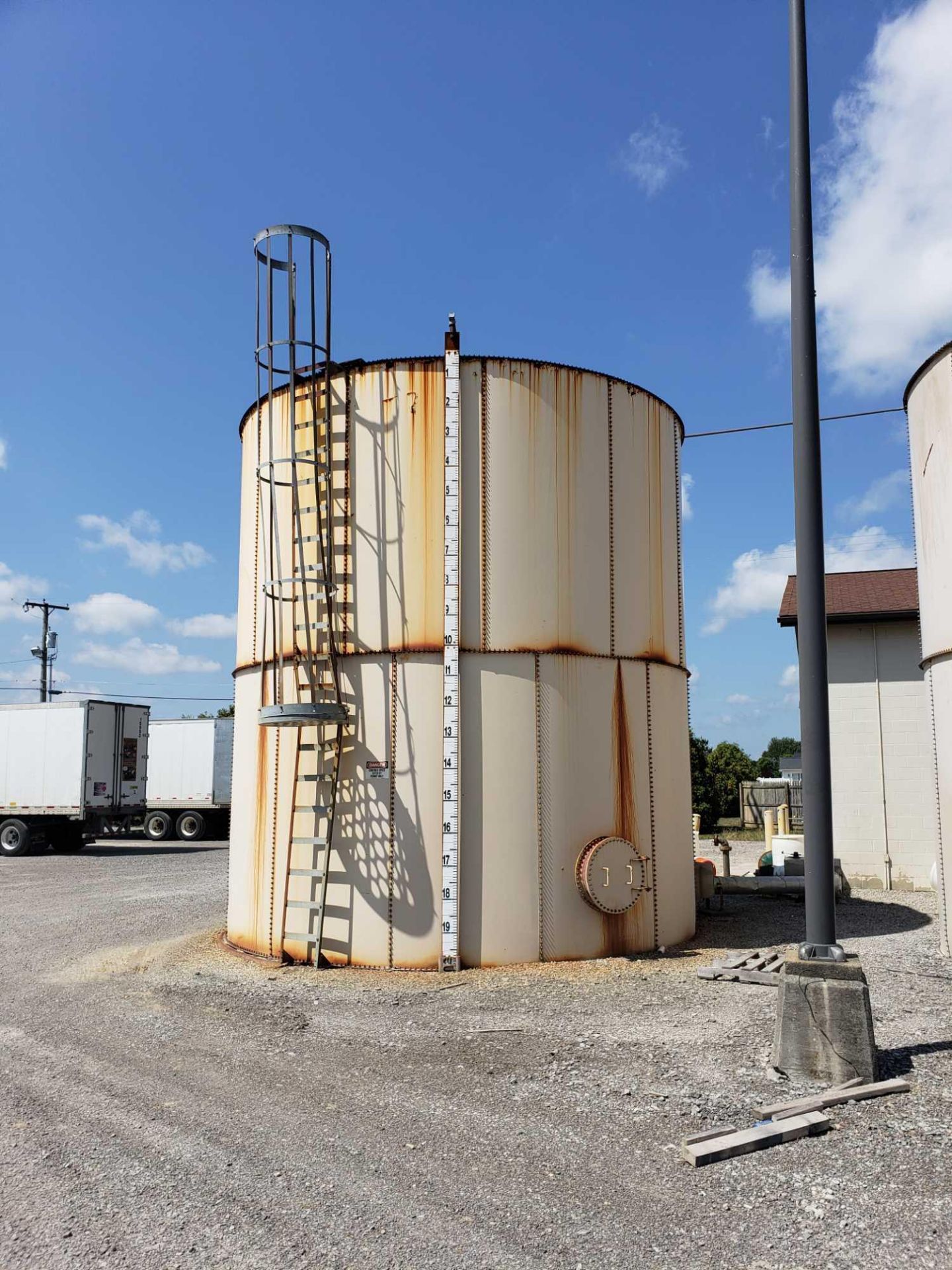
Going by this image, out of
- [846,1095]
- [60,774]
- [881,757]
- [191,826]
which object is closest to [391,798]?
[846,1095]

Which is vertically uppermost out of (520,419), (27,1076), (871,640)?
(520,419)

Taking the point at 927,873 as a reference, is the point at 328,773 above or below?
above

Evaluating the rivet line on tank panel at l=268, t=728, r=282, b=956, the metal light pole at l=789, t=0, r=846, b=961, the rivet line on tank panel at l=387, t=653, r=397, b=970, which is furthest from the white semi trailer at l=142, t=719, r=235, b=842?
the metal light pole at l=789, t=0, r=846, b=961

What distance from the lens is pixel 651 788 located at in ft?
35.8

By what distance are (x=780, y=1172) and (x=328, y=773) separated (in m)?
6.21

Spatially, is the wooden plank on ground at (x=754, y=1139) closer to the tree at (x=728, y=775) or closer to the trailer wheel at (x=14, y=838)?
the trailer wheel at (x=14, y=838)

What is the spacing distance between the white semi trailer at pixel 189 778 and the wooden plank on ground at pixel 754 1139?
26647 mm

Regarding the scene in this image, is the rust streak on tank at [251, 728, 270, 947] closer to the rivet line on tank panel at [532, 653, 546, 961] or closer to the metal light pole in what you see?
the rivet line on tank panel at [532, 653, 546, 961]

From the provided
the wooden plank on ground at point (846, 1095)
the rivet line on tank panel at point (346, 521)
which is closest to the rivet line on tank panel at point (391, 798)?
the rivet line on tank panel at point (346, 521)

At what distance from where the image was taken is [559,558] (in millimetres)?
10516

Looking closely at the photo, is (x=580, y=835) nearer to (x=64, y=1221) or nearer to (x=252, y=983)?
(x=252, y=983)

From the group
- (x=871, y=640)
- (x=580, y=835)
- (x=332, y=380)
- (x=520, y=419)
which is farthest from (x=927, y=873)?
(x=332, y=380)

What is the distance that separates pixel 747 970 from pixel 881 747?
28.6 ft

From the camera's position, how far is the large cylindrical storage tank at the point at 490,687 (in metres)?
9.83
